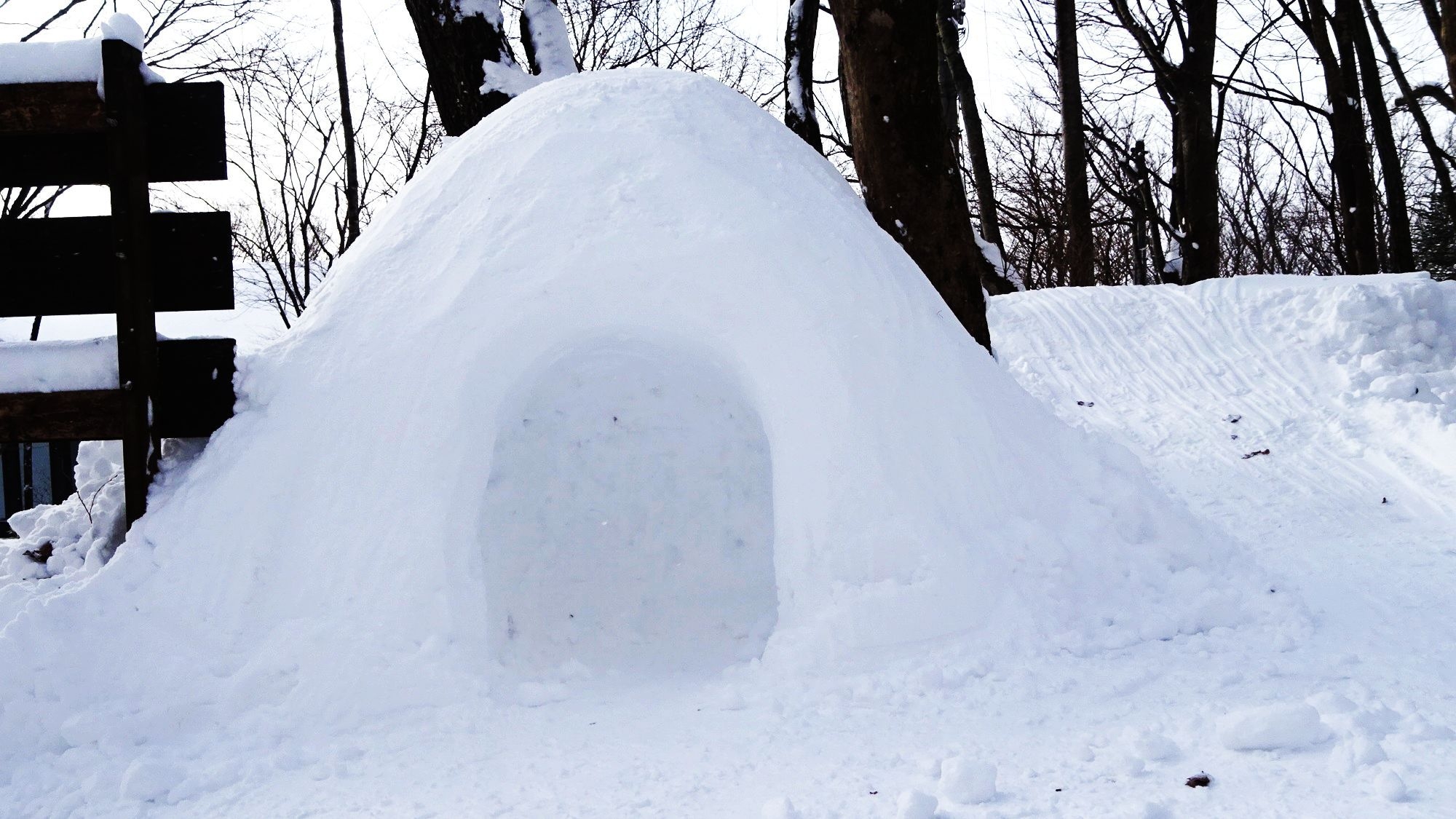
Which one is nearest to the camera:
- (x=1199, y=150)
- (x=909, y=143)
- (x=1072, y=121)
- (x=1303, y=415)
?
(x=909, y=143)

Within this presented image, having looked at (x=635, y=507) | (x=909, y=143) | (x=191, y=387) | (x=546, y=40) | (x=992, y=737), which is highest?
(x=546, y=40)

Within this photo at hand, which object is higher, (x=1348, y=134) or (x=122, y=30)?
(x=1348, y=134)

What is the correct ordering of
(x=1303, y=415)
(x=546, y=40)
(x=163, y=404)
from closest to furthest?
(x=163, y=404) < (x=1303, y=415) < (x=546, y=40)

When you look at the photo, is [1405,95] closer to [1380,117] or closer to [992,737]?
[1380,117]

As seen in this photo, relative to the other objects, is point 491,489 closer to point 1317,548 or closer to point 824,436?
point 824,436

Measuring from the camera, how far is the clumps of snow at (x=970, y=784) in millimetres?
2090

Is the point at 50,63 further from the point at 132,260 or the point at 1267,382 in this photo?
the point at 1267,382

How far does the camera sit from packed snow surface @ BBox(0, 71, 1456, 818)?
2.34 metres

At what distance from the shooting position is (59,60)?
300 cm

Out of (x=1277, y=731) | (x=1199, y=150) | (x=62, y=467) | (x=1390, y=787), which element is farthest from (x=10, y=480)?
(x=1199, y=150)

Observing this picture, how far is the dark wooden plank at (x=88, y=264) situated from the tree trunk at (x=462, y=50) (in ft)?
10.5

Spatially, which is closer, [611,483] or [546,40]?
[611,483]

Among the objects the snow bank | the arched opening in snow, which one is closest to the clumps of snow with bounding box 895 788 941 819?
the arched opening in snow

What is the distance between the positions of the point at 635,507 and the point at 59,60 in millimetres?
2233
